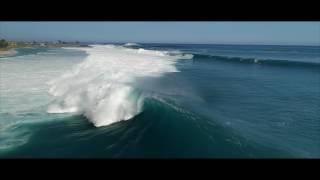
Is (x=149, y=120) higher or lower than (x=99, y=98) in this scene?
lower

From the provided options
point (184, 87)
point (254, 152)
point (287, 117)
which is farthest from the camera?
point (184, 87)

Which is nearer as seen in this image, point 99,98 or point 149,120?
point 149,120

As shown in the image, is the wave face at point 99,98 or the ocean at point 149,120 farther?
the wave face at point 99,98

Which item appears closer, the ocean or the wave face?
the ocean

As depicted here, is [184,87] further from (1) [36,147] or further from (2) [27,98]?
(1) [36,147]
